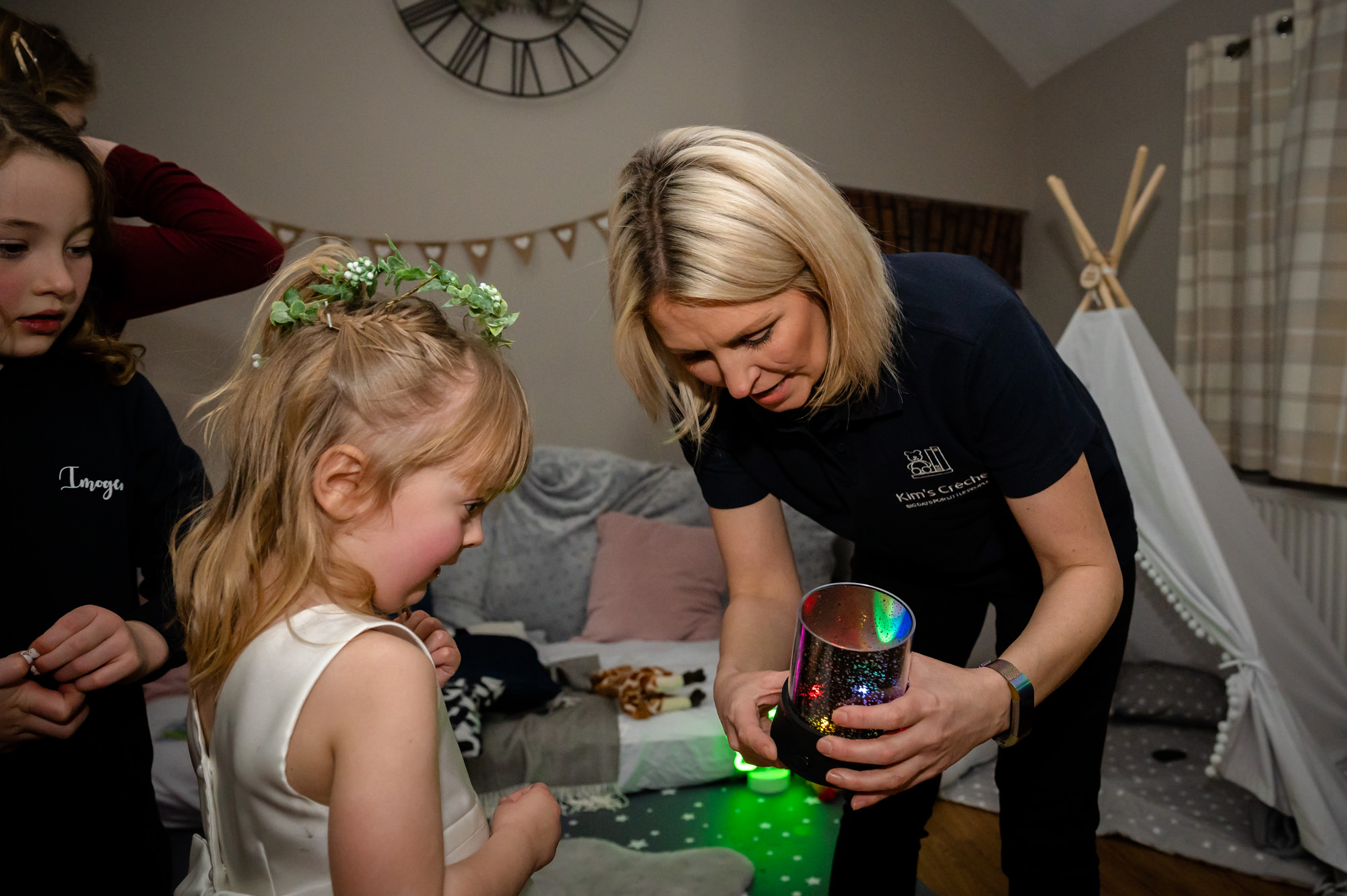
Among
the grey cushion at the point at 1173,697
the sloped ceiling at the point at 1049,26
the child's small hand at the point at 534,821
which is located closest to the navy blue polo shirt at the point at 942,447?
the child's small hand at the point at 534,821

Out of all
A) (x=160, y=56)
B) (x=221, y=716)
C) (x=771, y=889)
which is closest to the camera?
(x=221, y=716)

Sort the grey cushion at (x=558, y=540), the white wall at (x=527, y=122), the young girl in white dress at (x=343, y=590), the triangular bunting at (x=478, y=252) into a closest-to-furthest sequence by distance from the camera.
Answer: the young girl in white dress at (x=343, y=590)
the white wall at (x=527, y=122)
the grey cushion at (x=558, y=540)
the triangular bunting at (x=478, y=252)

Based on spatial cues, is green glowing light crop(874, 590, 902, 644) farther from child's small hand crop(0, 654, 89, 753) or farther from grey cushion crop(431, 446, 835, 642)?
grey cushion crop(431, 446, 835, 642)

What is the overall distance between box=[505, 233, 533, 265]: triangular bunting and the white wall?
0.04 m

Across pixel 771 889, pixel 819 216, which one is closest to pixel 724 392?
pixel 819 216

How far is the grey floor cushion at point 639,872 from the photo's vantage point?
1.81m

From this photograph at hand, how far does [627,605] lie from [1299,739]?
1.81 m

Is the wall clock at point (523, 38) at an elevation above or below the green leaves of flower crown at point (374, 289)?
above

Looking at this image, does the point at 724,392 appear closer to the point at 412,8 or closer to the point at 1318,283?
the point at 1318,283

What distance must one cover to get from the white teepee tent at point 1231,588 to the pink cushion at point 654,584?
1304mm

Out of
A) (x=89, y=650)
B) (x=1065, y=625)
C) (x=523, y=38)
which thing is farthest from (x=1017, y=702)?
(x=523, y=38)

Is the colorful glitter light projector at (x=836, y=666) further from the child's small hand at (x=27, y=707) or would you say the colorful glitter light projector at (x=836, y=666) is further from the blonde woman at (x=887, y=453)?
the child's small hand at (x=27, y=707)

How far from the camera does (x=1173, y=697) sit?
8.28ft

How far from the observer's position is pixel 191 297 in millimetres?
1293
